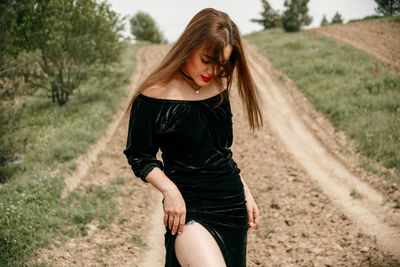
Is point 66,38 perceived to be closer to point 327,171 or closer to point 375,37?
point 327,171

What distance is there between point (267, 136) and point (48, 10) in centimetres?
1058

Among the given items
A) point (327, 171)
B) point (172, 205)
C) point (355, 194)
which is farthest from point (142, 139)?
point (327, 171)

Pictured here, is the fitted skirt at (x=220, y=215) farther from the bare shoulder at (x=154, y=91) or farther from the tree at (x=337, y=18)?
the tree at (x=337, y=18)

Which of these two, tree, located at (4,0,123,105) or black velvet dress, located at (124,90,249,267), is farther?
tree, located at (4,0,123,105)

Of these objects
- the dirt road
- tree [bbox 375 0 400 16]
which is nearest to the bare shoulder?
the dirt road

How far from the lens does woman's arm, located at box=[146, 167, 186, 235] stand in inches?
61.2

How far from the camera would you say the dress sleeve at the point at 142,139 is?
1615mm

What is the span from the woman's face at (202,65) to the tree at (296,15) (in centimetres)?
3015

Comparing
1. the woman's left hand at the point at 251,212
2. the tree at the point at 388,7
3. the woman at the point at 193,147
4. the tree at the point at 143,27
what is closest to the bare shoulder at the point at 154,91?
the woman at the point at 193,147

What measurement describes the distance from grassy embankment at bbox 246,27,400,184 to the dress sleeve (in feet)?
21.6

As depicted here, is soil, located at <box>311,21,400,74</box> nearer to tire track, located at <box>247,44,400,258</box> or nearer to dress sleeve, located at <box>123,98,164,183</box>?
tire track, located at <box>247,44,400,258</box>

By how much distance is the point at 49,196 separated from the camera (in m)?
6.00

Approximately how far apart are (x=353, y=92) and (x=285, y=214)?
8275 mm

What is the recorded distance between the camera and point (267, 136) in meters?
9.85
